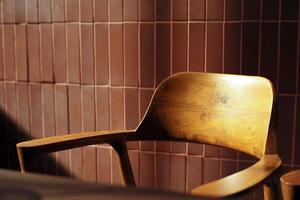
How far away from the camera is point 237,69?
1.37m

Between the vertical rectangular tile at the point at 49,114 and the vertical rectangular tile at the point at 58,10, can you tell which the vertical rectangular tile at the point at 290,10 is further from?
the vertical rectangular tile at the point at 49,114

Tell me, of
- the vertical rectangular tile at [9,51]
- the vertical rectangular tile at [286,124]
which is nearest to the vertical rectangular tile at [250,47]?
the vertical rectangular tile at [286,124]

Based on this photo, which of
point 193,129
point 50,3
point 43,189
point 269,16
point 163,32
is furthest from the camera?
point 50,3

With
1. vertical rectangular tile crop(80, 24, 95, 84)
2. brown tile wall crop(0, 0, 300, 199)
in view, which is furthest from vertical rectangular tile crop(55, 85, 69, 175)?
vertical rectangular tile crop(80, 24, 95, 84)

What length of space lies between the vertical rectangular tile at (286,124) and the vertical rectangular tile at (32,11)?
3.08 feet

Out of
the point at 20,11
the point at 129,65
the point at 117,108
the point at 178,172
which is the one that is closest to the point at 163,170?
the point at 178,172

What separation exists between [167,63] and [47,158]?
2.09ft

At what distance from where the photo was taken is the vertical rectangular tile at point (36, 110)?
1.68 metres

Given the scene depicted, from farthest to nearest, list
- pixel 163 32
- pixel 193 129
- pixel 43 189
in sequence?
1. pixel 163 32
2. pixel 193 129
3. pixel 43 189

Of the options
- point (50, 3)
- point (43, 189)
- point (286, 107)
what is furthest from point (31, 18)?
point (43, 189)

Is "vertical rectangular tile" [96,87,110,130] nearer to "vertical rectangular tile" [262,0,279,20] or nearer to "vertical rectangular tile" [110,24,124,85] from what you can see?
"vertical rectangular tile" [110,24,124,85]

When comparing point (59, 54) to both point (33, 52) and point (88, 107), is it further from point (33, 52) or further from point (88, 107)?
point (88, 107)

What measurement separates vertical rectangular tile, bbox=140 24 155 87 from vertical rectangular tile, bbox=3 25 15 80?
565 millimetres

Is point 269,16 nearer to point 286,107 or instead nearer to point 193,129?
point 286,107
